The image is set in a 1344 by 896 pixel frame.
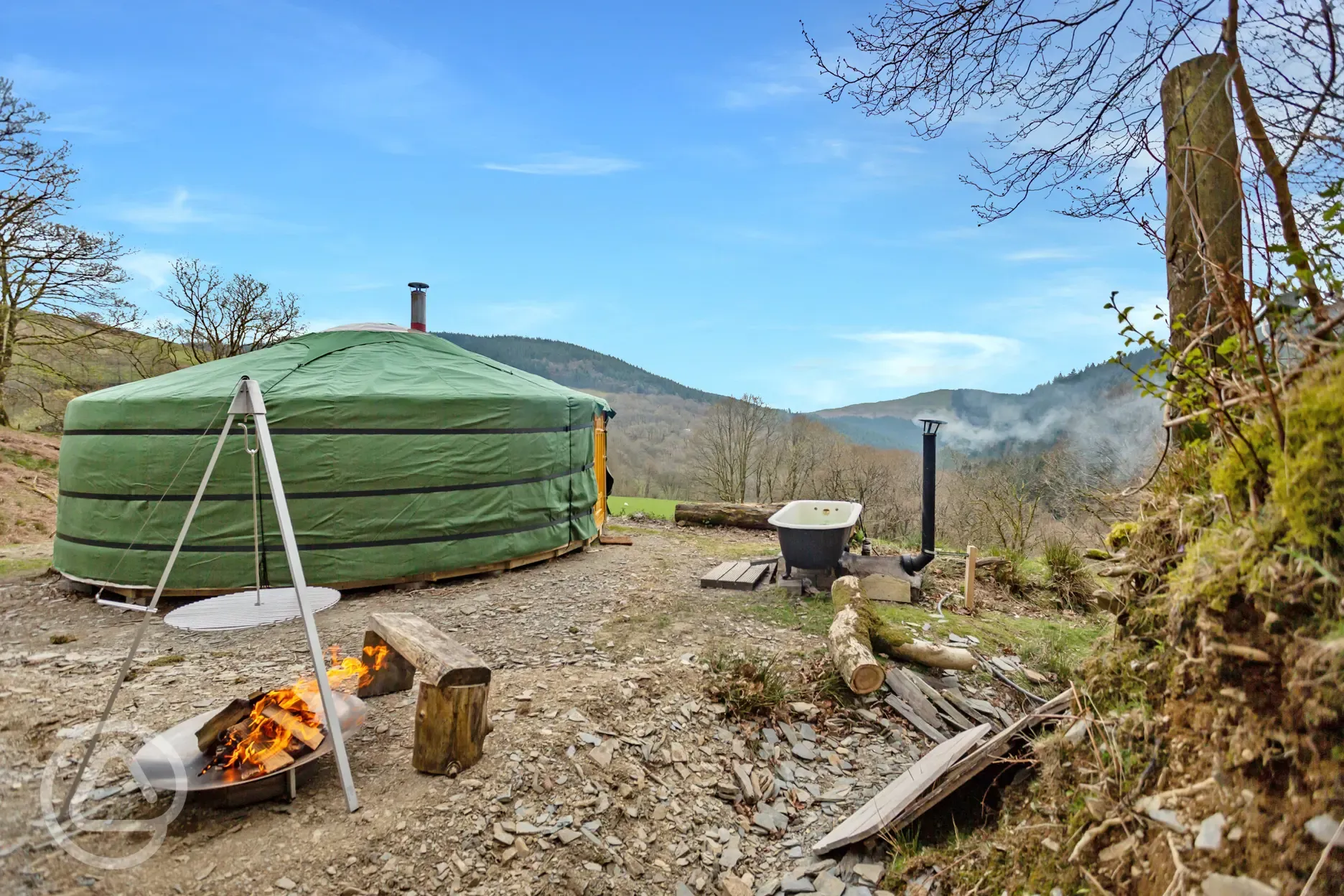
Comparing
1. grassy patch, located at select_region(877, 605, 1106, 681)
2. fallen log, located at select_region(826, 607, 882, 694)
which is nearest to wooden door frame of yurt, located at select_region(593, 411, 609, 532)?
grassy patch, located at select_region(877, 605, 1106, 681)

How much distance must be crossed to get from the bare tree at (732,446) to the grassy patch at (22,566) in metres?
12.1

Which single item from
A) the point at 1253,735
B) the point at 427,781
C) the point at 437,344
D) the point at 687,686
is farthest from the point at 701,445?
the point at 1253,735

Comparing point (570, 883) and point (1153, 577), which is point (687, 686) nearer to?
point (570, 883)

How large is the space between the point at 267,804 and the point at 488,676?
967 millimetres

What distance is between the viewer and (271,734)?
2.84 m

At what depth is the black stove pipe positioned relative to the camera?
624cm

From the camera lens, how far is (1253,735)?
133 cm

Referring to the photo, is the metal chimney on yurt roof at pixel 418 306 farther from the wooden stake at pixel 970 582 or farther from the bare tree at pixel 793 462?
the bare tree at pixel 793 462

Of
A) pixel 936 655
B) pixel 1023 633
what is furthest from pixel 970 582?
pixel 936 655

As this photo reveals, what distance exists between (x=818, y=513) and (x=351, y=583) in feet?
14.7

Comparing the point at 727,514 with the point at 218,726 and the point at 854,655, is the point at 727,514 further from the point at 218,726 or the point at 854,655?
the point at 218,726

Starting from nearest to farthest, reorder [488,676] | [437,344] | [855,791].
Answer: [488,676]
[855,791]
[437,344]

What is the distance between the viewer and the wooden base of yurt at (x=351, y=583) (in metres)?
5.89
